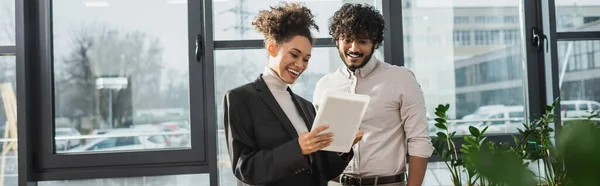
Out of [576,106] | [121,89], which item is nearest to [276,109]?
[121,89]

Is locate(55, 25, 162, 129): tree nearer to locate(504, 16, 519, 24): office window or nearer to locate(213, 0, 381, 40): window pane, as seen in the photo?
locate(213, 0, 381, 40): window pane

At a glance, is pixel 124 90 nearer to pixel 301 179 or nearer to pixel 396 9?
pixel 396 9

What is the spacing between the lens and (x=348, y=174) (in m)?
1.93

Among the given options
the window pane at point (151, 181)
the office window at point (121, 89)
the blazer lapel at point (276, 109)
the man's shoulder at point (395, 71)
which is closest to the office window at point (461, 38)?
the man's shoulder at point (395, 71)

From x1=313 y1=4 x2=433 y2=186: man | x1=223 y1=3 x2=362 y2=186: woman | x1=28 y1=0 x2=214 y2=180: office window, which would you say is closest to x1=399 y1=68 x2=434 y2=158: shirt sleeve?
x1=313 y1=4 x2=433 y2=186: man

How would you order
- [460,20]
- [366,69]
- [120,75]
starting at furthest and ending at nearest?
[460,20] < [120,75] < [366,69]

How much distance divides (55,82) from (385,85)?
1.83 metres

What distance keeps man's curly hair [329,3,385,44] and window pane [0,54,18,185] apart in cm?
180

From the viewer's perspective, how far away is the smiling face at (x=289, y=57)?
152 cm

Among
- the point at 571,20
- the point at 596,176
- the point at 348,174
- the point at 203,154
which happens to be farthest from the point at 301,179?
the point at 571,20

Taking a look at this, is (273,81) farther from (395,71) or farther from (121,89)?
(121,89)

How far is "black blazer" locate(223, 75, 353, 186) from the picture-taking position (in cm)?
131

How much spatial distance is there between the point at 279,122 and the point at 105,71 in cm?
180

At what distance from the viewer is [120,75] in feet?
9.67
